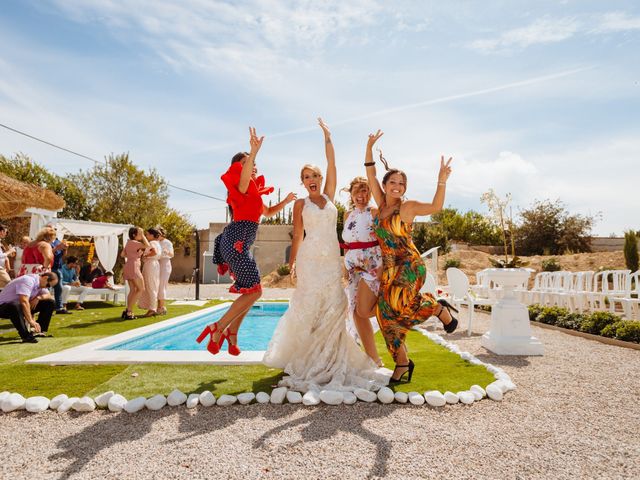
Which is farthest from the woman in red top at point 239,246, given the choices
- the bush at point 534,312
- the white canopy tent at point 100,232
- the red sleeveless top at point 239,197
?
the white canopy tent at point 100,232

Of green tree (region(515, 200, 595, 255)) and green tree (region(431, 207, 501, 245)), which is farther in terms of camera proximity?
green tree (region(431, 207, 501, 245))

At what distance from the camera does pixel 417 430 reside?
288cm

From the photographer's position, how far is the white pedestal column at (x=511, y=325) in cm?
561

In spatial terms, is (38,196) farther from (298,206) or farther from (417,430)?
(417,430)

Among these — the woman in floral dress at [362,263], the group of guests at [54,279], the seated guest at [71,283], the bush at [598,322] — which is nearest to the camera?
the woman in floral dress at [362,263]

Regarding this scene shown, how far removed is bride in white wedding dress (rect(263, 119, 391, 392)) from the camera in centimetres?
390

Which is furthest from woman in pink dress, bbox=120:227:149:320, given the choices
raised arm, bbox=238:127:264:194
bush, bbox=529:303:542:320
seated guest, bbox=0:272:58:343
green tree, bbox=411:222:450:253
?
green tree, bbox=411:222:450:253

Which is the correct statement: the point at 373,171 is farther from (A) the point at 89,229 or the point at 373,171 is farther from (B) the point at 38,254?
(A) the point at 89,229

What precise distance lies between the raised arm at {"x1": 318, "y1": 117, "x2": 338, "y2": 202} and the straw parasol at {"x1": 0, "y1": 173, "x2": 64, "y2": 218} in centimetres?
1044

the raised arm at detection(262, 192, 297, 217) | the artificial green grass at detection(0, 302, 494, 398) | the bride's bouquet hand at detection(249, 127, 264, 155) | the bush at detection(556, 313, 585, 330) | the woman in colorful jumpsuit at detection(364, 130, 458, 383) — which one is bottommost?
the artificial green grass at detection(0, 302, 494, 398)

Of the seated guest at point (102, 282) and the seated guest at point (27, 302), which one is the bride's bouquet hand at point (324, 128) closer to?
the seated guest at point (27, 302)

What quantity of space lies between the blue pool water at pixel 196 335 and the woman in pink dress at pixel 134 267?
1.37m

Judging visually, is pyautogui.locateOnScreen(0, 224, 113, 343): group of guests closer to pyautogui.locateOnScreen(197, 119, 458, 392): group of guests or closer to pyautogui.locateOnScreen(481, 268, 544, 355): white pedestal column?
pyautogui.locateOnScreen(197, 119, 458, 392): group of guests

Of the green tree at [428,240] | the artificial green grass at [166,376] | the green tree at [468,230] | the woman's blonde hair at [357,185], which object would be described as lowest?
the artificial green grass at [166,376]
